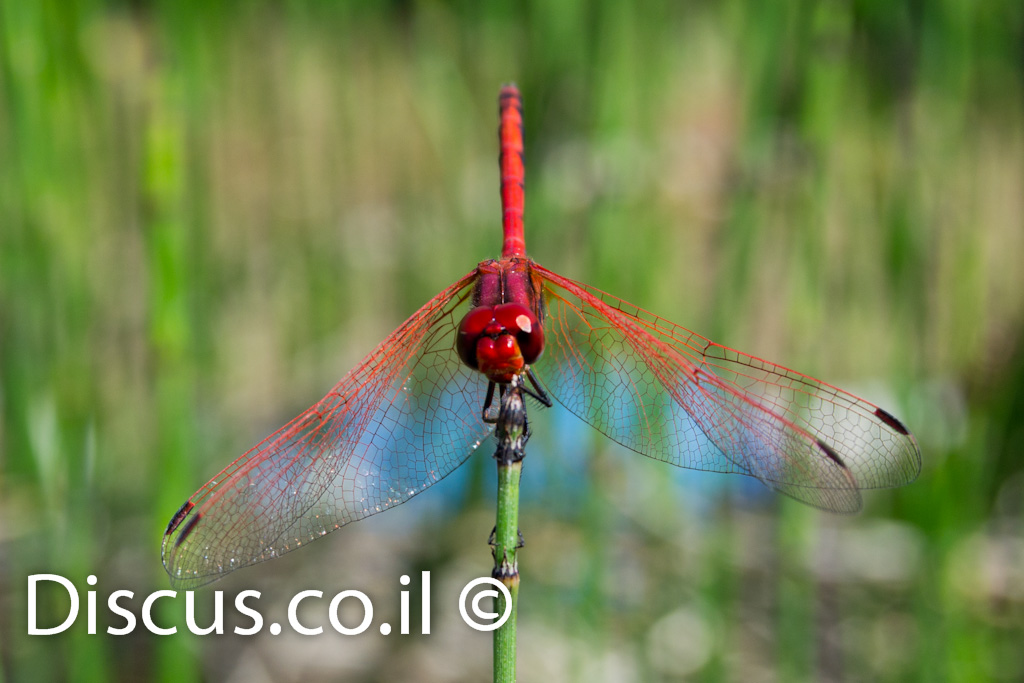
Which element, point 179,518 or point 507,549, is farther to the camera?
point 179,518

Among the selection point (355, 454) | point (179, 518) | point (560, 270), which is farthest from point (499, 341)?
point (560, 270)

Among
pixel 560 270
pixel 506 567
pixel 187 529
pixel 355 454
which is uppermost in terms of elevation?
pixel 560 270

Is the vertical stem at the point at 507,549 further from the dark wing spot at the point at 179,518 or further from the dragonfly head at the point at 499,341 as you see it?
the dark wing spot at the point at 179,518

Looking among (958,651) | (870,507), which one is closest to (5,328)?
(958,651)

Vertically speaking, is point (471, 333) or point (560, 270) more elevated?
point (560, 270)

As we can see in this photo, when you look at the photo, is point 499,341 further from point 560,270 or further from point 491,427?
point 560,270

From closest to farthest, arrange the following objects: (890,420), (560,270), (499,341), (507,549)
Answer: (507,549), (499,341), (890,420), (560,270)

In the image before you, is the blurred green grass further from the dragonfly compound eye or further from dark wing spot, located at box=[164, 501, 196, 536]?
the dragonfly compound eye
